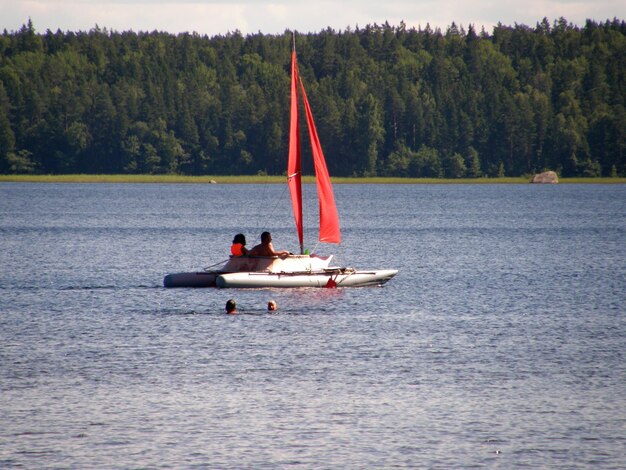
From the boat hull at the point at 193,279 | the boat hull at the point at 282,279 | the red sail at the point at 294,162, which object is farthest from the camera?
the red sail at the point at 294,162

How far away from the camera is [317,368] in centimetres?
A: 3675

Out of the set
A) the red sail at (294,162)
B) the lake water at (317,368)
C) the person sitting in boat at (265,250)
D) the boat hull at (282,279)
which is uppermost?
the red sail at (294,162)

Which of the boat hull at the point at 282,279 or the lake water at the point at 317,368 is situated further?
the boat hull at the point at 282,279

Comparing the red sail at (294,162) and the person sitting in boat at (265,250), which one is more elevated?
the red sail at (294,162)

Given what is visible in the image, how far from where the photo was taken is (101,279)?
63625mm

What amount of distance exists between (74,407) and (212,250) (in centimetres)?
5573

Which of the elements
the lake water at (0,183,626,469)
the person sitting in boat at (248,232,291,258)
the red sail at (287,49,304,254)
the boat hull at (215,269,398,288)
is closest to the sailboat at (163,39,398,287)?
the boat hull at (215,269,398,288)

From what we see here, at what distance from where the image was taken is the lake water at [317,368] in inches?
1079

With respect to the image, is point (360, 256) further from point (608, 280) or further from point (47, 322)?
point (47, 322)

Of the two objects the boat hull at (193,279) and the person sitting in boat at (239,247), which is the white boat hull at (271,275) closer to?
the boat hull at (193,279)

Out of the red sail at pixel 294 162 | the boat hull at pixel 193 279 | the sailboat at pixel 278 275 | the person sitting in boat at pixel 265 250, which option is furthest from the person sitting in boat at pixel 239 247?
the red sail at pixel 294 162

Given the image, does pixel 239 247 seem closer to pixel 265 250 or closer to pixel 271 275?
pixel 265 250

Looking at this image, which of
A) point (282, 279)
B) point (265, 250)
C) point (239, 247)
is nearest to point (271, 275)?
point (282, 279)

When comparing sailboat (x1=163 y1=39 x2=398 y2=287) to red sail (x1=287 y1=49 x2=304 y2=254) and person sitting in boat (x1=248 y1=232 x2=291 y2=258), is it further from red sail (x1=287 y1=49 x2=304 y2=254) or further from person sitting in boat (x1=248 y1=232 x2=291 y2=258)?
red sail (x1=287 y1=49 x2=304 y2=254)
